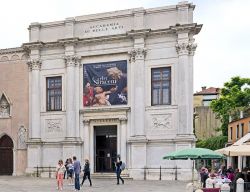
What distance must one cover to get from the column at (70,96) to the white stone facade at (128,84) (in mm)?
71

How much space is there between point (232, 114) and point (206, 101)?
25.9 metres

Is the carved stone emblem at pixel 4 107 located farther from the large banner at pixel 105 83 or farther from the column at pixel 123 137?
the column at pixel 123 137

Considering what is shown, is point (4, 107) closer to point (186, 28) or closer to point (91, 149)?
point (91, 149)

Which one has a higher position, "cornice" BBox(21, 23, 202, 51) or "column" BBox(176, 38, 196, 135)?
"cornice" BBox(21, 23, 202, 51)

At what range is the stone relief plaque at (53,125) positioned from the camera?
Result: 32.7 metres

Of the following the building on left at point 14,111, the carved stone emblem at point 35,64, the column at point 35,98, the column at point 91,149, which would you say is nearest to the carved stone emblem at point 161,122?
the column at point 91,149

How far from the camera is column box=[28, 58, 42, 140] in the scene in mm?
32938

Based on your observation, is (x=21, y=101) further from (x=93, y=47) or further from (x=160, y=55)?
(x=160, y=55)

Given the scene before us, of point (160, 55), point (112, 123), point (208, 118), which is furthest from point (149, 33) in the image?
point (208, 118)

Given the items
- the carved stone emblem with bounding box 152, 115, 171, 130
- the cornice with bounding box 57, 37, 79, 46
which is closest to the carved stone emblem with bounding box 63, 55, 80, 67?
the cornice with bounding box 57, 37, 79, 46

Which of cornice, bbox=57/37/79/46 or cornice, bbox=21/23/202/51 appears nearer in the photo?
cornice, bbox=21/23/202/51

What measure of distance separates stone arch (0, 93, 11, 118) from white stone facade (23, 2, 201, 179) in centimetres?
234

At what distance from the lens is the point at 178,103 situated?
97.8 feet

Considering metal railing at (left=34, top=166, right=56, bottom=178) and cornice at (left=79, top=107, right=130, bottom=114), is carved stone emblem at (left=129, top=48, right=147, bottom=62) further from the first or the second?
metal railing at (left=34, top=166, right=56, bottom=178)
